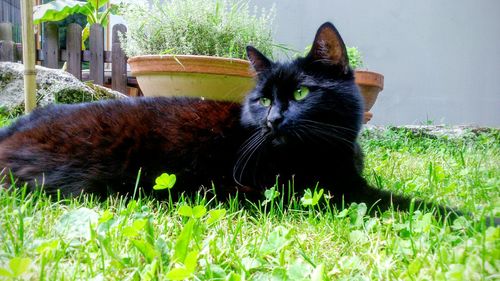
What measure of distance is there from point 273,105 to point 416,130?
1848 mm

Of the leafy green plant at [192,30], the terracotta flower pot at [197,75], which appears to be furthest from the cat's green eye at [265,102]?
the leafy green plant at [192,30]

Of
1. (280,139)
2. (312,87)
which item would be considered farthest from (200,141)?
(312,87)

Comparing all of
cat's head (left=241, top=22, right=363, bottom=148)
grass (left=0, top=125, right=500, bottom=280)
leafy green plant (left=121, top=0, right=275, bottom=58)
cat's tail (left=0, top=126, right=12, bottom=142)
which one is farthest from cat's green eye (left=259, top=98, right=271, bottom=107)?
leafy green plant (left=121, top=0, right=275, bottom=58)

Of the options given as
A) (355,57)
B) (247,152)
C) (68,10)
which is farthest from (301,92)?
(68,10)

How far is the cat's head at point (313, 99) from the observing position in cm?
158

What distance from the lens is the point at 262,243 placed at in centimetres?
100

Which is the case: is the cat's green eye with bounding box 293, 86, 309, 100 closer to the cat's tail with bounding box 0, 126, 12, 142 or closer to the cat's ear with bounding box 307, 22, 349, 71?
the cat's ear with bounding box 307, 22, 349, 71

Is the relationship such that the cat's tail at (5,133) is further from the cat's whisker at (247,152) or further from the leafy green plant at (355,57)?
the leafy green plant at (355,57)

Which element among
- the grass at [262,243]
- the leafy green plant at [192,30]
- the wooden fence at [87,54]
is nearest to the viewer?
the grass at [262,243]

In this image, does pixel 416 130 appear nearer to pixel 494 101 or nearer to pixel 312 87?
pixel 312 87

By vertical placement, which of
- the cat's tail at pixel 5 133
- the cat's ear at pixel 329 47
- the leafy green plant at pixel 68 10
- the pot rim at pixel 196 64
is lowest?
the cat's tail at pixel 5 133

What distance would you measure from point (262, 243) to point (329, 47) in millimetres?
952

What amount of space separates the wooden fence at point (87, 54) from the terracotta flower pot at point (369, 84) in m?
2.93

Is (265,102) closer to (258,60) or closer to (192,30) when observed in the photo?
(258,60)
